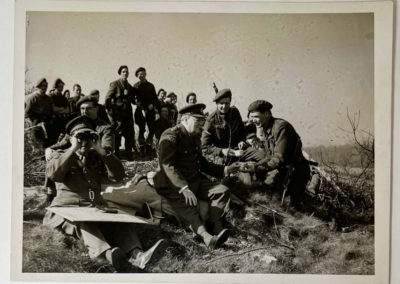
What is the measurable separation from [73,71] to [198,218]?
3.09 feet

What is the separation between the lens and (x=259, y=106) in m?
2.47

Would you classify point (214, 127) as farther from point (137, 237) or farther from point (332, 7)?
point (332, 7)

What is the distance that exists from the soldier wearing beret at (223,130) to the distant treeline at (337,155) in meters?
0.35

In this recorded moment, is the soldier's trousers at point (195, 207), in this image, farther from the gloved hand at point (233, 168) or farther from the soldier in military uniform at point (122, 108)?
the soldier in military uniform at point (122, 108)

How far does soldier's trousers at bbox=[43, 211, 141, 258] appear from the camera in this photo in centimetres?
241

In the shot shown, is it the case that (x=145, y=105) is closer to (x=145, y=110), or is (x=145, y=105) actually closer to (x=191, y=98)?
(x=145, y=110)

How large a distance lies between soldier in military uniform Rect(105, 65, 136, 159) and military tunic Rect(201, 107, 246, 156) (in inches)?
14.2

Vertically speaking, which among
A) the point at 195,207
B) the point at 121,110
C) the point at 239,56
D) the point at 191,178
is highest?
the point at 239,56

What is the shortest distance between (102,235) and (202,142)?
2.15 ft

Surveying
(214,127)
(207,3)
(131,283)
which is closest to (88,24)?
(207,3)

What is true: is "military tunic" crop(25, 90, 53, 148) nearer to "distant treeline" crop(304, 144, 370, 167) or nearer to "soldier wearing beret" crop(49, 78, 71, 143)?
"soldier wearing beret" crop(49, 78, 71, 143)

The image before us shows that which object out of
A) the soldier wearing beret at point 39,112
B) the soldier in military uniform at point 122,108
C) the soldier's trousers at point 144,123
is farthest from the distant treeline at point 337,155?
the soldier wearing beret at point 39,112

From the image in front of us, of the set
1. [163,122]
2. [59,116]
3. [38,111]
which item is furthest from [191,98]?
[38,111]

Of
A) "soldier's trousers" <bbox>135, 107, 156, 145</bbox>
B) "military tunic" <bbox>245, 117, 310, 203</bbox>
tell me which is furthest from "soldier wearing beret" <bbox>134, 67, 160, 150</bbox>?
"military tunic" <bbox>245, 117, 310, 203</bbox>
